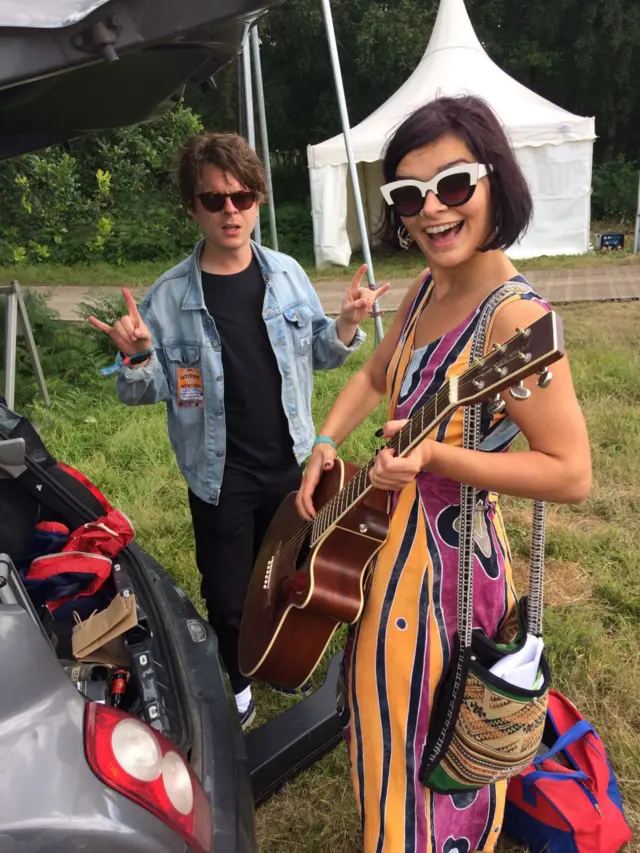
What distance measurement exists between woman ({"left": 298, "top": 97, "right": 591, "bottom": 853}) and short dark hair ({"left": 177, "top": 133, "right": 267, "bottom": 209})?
27.5 inches

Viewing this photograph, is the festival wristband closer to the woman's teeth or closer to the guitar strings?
the guitar strings

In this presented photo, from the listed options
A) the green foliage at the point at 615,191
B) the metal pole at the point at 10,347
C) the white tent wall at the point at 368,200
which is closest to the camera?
the metal pole at the point at 10,347

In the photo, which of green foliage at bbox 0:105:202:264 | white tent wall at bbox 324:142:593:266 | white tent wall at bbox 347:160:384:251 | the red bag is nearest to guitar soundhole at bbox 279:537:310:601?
the red bag

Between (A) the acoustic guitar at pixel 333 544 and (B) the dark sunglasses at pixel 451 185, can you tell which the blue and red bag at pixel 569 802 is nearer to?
(A) the acoustic guitar at pixel 333 544

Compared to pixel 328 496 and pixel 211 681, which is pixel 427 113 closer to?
pixel 328 496

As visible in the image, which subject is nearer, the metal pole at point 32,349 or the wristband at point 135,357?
the wristband at point 135,357

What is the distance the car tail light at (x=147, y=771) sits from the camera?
3.23ft

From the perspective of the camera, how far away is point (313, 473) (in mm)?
1665

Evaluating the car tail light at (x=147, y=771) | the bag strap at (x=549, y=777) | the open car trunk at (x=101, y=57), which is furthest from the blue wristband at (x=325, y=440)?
the bag strap at (x=549, y=777)

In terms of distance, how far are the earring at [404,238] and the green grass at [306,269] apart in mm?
9082

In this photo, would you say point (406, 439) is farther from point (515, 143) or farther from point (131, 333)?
point (515, 143)

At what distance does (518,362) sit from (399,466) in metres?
0.26

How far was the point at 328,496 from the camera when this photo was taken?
1639mm

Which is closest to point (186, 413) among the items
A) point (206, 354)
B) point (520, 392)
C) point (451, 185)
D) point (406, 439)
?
point (206, 354)
